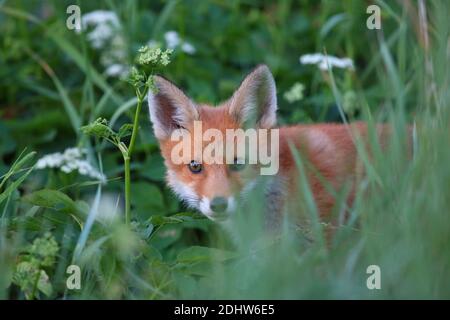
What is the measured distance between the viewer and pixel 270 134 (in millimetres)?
4656

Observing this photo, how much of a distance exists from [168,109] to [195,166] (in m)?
0.46

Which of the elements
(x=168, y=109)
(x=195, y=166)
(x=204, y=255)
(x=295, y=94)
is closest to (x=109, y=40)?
(x=295, y=94)

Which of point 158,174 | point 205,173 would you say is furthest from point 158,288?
point 158,174

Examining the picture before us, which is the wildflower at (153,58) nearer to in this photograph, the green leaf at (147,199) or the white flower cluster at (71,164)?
the white flower cluster at (71,164)

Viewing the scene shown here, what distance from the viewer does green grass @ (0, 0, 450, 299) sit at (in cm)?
354

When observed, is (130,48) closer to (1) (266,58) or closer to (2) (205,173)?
(1) (266,58)

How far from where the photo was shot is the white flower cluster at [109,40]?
6391mm

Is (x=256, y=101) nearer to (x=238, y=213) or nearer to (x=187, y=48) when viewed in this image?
(x=238, y=213)

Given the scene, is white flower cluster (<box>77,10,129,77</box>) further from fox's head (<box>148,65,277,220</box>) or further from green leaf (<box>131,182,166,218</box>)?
fox's head (<box>148,65,277,220</box>)

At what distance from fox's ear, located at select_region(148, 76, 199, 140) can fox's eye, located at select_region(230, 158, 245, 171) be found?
39cm

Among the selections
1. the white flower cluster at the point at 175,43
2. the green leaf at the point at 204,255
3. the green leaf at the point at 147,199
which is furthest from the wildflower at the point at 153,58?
the white flower cluster at the point at 175,43

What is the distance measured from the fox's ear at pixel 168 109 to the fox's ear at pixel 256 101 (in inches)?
9.9

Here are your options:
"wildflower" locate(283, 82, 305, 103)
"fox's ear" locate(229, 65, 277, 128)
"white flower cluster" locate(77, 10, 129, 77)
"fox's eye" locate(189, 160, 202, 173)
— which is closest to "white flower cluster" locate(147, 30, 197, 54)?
"white flower cluster" locate(77, 10, 129, 77)
